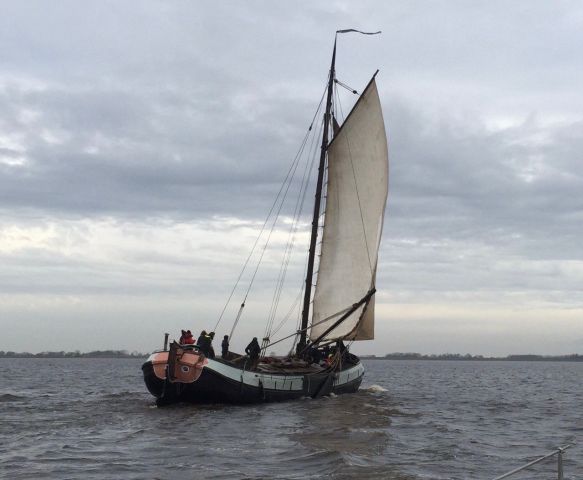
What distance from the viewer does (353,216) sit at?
125 ft

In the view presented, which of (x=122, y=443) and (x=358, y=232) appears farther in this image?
(x=358, y=232)

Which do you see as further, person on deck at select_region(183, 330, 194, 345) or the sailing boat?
the sailing boat

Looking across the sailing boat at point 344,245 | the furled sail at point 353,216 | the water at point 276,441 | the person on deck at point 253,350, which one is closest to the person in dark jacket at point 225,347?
the sailing boat at point 344,245

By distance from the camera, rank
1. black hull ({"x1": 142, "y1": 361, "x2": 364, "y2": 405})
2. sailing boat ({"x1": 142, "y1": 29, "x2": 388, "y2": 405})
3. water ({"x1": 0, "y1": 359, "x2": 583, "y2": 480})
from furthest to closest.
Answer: sailing boat ({"x1": 142, "y1": 29, "x2": 388, "y2": 405})
black hull ({"x1": 142, "y1": 361, "x2": 364, "y2": 405})
water ({"x1": 0, "y1": 359, "x2": 583, "y2": 480})

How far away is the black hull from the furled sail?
175 inches

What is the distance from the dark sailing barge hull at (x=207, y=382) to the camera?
2834cm

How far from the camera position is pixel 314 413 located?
28594mm

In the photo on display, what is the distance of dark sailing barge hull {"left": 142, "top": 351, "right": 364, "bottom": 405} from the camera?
28344 mm

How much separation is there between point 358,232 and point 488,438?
1514cm

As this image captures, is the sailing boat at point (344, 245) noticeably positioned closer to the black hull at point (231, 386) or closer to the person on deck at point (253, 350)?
the black hull at point (231, 386)

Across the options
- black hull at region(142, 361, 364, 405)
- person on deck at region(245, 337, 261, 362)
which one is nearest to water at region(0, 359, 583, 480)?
black hull at region(142, 361, 364, 405)

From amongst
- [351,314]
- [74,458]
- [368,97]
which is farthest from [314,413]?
[368,97]

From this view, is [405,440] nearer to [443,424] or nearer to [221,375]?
[443,424]

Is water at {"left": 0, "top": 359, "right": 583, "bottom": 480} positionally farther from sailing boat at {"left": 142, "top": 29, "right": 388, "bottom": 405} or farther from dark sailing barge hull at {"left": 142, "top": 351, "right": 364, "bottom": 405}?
sailing boat at {"left": 142, "top": 29, "right": 388, "bottom": 405}
